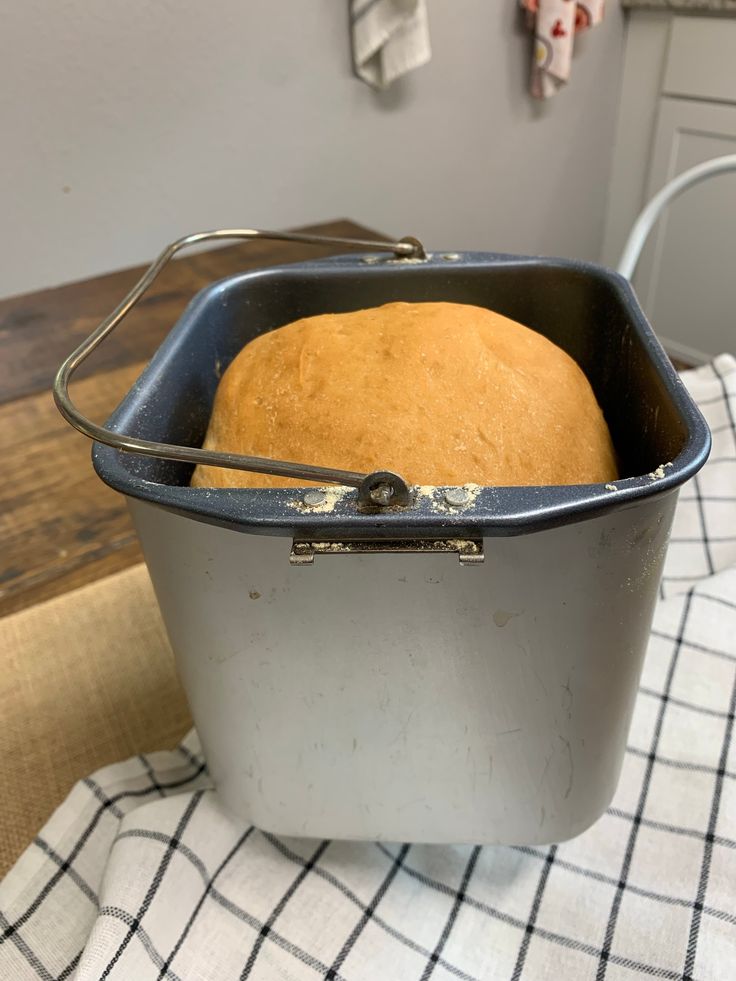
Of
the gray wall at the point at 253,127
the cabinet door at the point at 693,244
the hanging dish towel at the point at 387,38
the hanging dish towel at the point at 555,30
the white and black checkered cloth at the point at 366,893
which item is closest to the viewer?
the white and black checkered cloth at the point at 366,893

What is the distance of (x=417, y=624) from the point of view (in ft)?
0.93

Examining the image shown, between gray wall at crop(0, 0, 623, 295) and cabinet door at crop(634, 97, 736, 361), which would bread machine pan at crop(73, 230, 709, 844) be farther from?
cabinet door at crop(634, 97, 736, 361)

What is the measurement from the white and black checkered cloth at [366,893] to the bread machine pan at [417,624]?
0.17ft

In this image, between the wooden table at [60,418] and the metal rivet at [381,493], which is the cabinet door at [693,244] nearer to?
the wooden table at [60,418]

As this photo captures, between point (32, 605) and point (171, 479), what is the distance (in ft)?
0.75

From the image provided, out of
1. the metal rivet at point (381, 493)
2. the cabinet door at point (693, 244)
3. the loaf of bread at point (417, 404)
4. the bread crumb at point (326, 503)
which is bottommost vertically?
the cabinet door at point (693, 244)

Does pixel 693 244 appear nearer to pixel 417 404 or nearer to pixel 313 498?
pixel 417 404

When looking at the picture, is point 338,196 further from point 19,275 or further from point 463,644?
point 463,644

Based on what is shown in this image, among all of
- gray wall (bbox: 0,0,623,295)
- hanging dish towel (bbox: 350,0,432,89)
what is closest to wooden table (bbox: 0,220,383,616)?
gray wall (bbox: 0,0,623,295)

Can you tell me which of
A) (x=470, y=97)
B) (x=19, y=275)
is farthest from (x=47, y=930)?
A: (x=470, y=97)

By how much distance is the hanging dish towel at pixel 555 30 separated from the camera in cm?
145

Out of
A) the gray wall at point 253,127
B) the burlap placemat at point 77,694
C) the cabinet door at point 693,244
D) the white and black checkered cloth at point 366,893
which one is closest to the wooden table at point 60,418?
the burlap placemat at point 77,694

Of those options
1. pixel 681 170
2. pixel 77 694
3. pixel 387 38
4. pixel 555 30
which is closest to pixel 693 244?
pixel 681 170

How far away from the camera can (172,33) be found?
1.17 m
